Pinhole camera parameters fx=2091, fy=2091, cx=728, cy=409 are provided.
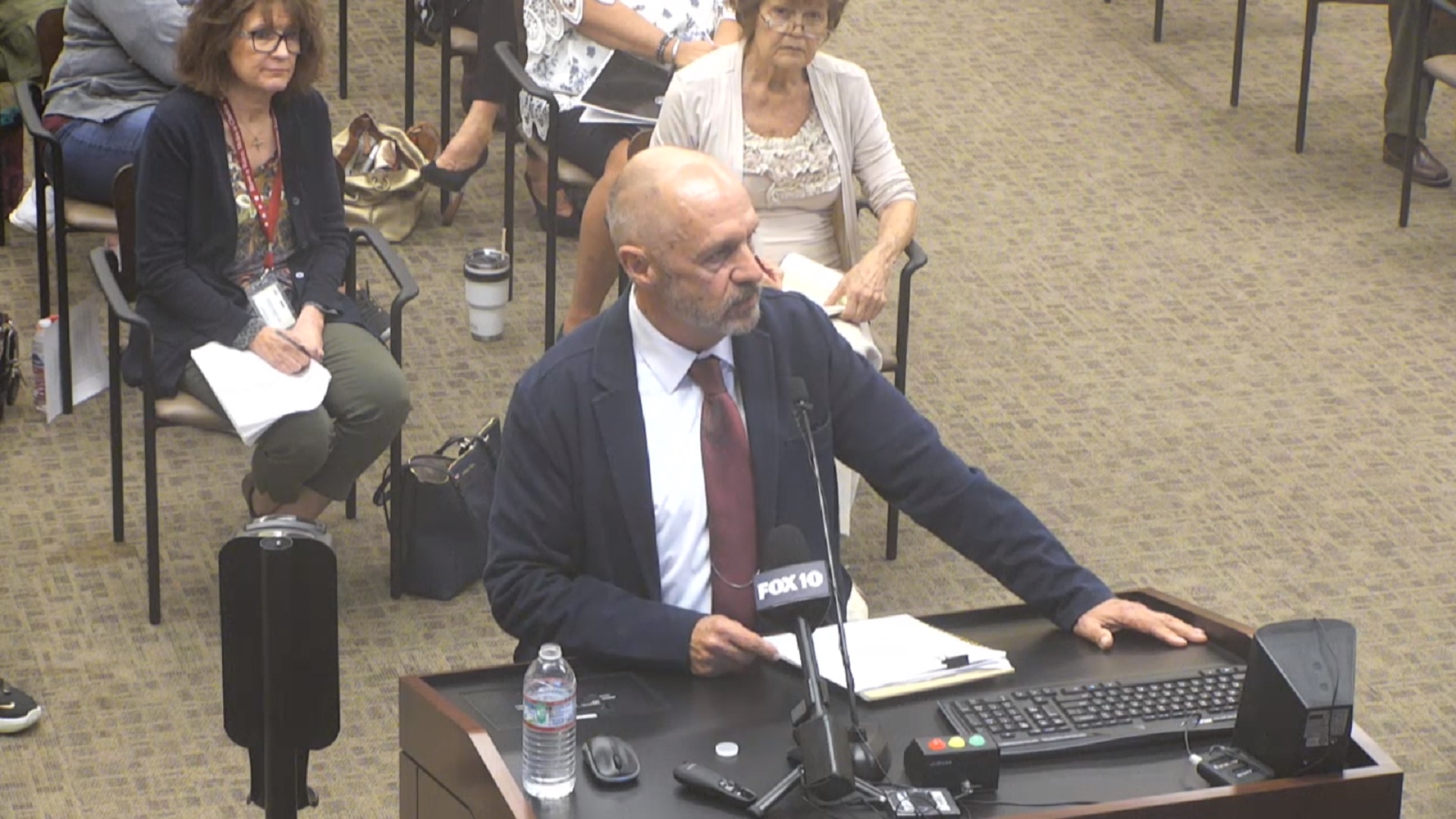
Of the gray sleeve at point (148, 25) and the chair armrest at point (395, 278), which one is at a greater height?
the gray sleeve at point (148, 25)

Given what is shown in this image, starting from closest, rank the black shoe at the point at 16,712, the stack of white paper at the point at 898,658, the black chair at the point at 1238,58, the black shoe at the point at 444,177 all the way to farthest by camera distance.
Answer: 1. the stack of white paper at the point at 898,658
2. the black shoe at the point at 16,712
3. the black shoe at the point at 444,177
4. the black chair at the point at 1238,58

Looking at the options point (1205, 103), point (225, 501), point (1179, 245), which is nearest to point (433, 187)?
point (225, 501)

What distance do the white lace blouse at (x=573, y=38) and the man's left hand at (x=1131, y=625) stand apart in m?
2.75

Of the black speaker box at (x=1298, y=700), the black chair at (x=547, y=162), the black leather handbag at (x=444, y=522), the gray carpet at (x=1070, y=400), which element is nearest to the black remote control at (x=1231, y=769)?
the black speaker box at (x=1298, y=700)

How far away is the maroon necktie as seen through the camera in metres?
3.03

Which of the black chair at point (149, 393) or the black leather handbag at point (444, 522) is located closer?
the black chair at point (149, 393)

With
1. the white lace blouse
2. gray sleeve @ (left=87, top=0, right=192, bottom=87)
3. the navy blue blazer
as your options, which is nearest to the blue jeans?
gray sleeve @ (left=87, top=0, right=192, bottom=87)

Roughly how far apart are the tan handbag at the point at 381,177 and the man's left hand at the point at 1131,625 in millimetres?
3335

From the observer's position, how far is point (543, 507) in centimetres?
296

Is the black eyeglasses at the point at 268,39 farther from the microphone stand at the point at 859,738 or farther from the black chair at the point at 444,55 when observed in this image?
the microphone stand at the point at 859,738

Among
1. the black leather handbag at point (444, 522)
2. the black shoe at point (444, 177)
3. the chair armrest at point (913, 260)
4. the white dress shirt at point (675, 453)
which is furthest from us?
the black shoe at point (444, 177)

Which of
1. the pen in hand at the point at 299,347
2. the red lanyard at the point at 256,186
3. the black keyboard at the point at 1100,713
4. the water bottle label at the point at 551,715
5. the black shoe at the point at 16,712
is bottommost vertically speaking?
the black shoe at the point at 16,712

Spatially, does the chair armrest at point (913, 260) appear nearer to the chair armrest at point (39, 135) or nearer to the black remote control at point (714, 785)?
the chair armrest at point (39, 135)

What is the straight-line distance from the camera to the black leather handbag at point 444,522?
438 cm
